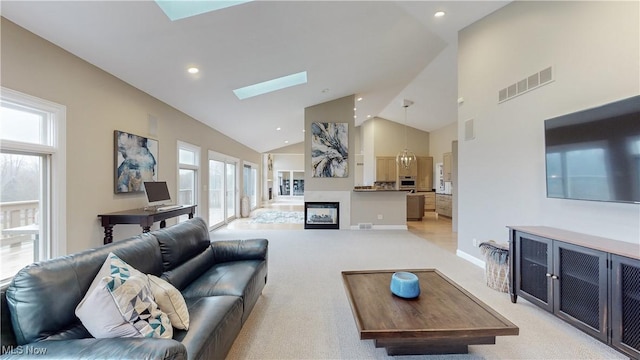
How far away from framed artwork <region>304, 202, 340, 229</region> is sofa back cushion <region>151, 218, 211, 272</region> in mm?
4246

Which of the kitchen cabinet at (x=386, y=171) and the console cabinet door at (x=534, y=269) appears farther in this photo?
the kitchen cabinet at (x=386, y=171)

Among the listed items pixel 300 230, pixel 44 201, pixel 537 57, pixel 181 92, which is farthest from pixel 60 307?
pixel 300 230

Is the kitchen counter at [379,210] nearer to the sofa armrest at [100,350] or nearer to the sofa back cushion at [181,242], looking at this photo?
the sofa back cushion at [181,242]

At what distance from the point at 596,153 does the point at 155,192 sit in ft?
17.0

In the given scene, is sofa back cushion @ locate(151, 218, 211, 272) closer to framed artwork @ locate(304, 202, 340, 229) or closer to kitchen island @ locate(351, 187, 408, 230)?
framed artwork @ locate(304, 202, 340, 229)

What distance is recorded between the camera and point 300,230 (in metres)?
6.89

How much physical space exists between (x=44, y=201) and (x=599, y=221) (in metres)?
5.23

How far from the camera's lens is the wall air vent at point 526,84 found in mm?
3033

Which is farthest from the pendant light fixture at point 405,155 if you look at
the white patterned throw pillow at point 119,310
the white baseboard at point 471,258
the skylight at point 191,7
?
the white patterned throw pillow at point 119,310

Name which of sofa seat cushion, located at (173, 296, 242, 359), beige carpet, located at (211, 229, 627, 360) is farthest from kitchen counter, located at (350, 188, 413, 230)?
sofa seat cushion, located at (173, 296, 242, 359)

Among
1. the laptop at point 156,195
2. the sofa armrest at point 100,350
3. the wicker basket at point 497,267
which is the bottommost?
the wicker basket at point 497,267

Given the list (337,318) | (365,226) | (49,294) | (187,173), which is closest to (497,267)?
(337,318)

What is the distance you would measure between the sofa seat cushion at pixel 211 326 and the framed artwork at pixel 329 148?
5.36 m

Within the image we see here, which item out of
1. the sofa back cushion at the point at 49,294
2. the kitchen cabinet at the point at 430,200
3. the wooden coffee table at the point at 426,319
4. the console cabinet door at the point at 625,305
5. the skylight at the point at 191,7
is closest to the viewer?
the sofa back cushion at the point at 49,294
